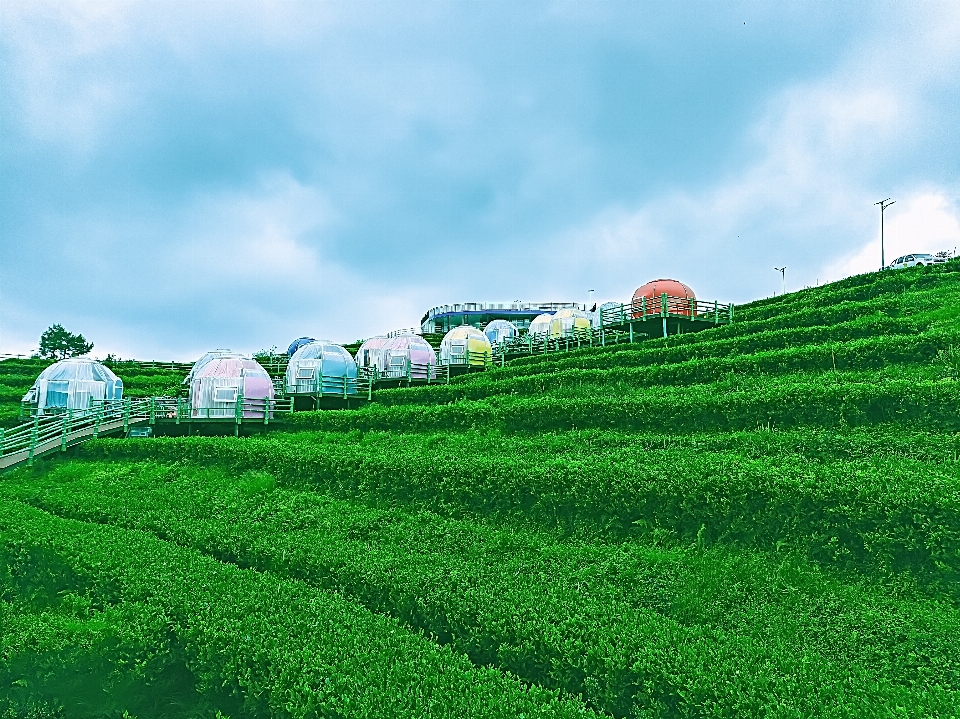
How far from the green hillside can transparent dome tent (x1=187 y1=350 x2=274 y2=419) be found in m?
7.26

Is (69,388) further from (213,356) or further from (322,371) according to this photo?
(322,371)

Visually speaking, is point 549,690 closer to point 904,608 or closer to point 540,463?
point 904,608

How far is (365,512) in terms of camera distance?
16.8m

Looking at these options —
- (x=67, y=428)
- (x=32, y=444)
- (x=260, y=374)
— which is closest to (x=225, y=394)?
(x=260, y=374)

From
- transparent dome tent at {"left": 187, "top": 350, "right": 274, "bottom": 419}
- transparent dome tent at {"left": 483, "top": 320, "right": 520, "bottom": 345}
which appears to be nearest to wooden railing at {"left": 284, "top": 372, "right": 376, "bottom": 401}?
transparent dome tent at {"left": 187, "top": 350, "right": 274, "bottom": 419}

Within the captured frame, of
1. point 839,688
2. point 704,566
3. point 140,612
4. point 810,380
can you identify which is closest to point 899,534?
point 704,566

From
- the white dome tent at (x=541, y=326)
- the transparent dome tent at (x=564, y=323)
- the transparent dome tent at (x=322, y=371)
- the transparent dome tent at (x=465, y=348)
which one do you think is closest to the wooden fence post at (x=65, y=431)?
the transparent dome tent at (x=322, y=371)

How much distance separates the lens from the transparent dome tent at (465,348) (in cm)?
3892

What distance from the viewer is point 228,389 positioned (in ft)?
98.7

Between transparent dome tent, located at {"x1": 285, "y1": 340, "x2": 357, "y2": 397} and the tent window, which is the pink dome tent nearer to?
the tent window

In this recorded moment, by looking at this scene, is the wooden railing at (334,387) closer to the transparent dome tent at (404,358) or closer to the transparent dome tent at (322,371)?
the transparent dome tent at (322,371)

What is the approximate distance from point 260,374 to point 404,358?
25.8 feet

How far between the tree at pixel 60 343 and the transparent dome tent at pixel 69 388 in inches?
1455

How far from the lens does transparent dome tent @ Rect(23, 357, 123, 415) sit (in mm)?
31359
